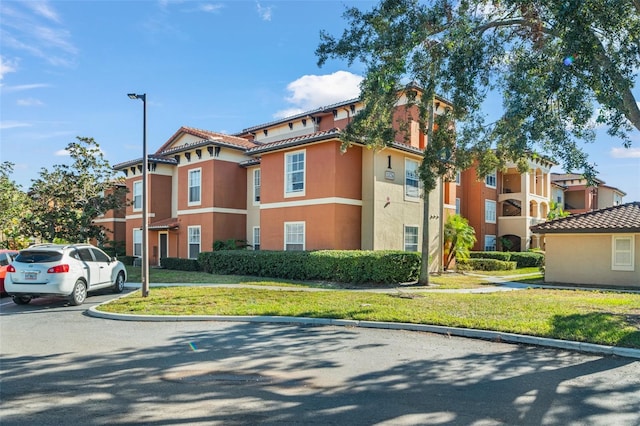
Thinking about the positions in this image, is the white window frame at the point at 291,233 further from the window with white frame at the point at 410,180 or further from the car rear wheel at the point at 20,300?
the car rear wheel at the point at 20,300

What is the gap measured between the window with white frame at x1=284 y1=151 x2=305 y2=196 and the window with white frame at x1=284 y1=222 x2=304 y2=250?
1.52 metres

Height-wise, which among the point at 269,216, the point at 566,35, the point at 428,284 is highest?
the point at 566,35

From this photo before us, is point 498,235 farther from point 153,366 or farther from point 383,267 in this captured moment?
point 153,366

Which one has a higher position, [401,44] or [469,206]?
[401,44]

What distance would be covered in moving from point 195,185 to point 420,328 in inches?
795

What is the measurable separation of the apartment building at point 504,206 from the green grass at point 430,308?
23.1 m

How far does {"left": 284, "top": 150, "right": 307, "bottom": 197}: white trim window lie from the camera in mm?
21594

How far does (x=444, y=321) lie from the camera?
9.73 metres

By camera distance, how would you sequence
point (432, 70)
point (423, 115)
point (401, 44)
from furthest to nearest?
point (423, 115) < point (432, 70) < point (401, 44)

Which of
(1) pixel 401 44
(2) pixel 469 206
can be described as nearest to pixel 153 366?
(1) pixel 401 44

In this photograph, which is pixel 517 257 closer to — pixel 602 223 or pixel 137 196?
pixel 602 223

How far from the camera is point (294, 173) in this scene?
2194cm

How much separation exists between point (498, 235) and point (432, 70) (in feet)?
97.8

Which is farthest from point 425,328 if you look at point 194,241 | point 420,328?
point 194,241
